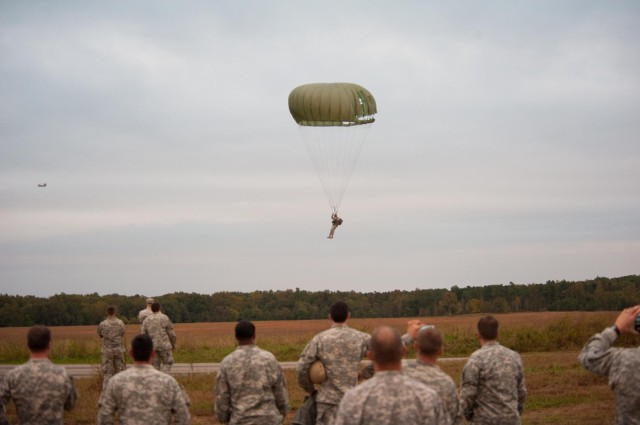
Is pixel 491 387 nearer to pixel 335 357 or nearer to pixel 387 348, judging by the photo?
pixel 335 357

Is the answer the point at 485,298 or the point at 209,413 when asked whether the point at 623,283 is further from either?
the point at 209,413

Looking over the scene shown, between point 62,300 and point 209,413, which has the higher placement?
point 62,300

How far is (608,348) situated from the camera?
24.7 feet

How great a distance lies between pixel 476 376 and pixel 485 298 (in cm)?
8013

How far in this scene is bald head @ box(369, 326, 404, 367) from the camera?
6.04 metres

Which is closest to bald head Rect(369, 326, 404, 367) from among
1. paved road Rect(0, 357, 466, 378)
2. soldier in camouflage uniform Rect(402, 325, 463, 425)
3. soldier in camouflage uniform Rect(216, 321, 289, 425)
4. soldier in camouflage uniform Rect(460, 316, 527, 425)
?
soldier in camouflage uniform Rect(402, 325, 463, 425)

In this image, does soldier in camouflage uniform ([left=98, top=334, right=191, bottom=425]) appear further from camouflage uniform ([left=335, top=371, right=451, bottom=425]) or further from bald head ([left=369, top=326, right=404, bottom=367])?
bald head ([left=369, top=326, right=404, bottom=367])

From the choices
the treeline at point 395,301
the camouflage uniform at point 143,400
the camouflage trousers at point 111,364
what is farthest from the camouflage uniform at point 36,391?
the treeline at point 395,301

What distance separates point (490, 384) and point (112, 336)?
1195cm

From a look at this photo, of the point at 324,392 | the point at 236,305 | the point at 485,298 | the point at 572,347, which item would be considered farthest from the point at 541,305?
the point at 324,392

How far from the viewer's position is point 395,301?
285 ft

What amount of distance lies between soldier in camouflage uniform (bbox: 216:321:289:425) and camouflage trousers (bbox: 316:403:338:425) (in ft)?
3.43

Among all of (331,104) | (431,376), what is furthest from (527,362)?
(431,376)

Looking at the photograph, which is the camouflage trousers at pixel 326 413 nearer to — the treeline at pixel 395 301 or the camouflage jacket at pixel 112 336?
the camouflage jacket at pixel 112 336
